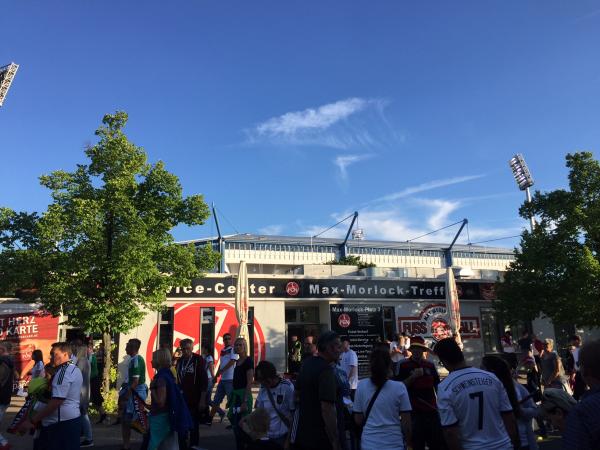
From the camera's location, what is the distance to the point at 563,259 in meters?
18.2

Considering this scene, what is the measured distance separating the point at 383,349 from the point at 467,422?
1.24 m

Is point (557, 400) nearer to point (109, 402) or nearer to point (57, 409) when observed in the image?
point (57, 409)

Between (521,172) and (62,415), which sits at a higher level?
(521,172)

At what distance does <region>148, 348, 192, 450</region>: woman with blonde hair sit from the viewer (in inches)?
203

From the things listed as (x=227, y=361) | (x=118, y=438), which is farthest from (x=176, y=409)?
(x=227, y=361)

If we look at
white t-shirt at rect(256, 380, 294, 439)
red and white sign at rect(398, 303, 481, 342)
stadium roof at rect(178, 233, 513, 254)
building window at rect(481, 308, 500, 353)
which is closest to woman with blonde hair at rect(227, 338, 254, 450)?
white t-shirt at rect(256, 380, 294, 439)

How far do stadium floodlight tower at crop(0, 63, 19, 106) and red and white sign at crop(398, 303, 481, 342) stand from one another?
31.8 metres

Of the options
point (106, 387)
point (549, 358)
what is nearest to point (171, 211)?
point (106, 387)

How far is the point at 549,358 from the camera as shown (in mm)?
8828

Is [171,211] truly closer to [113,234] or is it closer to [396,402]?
[113,234]

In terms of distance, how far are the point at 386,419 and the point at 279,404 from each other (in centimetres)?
168

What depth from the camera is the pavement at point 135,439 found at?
814 cm

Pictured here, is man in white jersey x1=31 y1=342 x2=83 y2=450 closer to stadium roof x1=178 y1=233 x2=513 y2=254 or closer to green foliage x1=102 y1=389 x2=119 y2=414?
green foliage x1=102 y1=389 x2=119 y2=414

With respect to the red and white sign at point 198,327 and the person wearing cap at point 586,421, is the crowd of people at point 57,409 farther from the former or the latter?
the red and white sign at point 198,327
